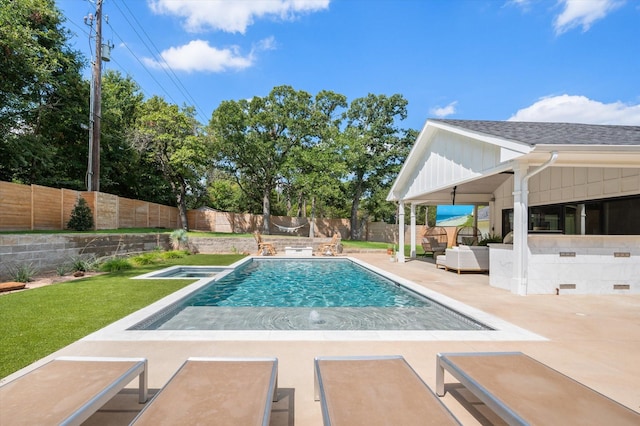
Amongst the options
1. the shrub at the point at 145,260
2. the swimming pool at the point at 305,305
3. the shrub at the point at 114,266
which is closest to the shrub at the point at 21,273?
the shrub at the point at 114,266

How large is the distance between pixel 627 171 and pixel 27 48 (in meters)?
21.1

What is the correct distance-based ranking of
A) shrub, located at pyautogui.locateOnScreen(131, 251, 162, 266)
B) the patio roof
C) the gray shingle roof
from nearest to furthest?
the patio roof < the gray shingle roof < shrub, located at pyautogui.locateOnScreen(131, 251, 162, 266)

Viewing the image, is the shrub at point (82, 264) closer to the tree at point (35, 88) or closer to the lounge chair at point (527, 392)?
the tree at point (35, 88)

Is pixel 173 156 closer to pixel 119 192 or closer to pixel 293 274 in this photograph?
pixel 119 192

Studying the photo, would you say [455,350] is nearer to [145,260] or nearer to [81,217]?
[145,260]

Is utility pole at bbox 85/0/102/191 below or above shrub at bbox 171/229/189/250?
above

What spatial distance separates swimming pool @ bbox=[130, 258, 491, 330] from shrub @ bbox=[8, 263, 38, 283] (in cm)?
283

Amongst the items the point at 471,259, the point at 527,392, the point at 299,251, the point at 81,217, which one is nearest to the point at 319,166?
the point at 299,251

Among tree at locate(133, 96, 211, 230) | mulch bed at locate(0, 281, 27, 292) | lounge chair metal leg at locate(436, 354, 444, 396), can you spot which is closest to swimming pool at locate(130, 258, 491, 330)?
lounge chair metal leg at locate(436, 354, 444, 396)

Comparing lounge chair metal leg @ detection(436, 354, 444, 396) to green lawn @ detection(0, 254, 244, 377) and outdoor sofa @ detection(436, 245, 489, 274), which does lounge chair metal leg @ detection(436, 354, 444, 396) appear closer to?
green lawn @ detection(0, 254, 244, 377)

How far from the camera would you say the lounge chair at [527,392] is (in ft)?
5.51

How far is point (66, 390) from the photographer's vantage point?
1886 mm

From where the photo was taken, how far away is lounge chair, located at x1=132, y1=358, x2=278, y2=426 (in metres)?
1.62

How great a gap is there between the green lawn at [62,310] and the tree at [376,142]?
19668 millimetres
